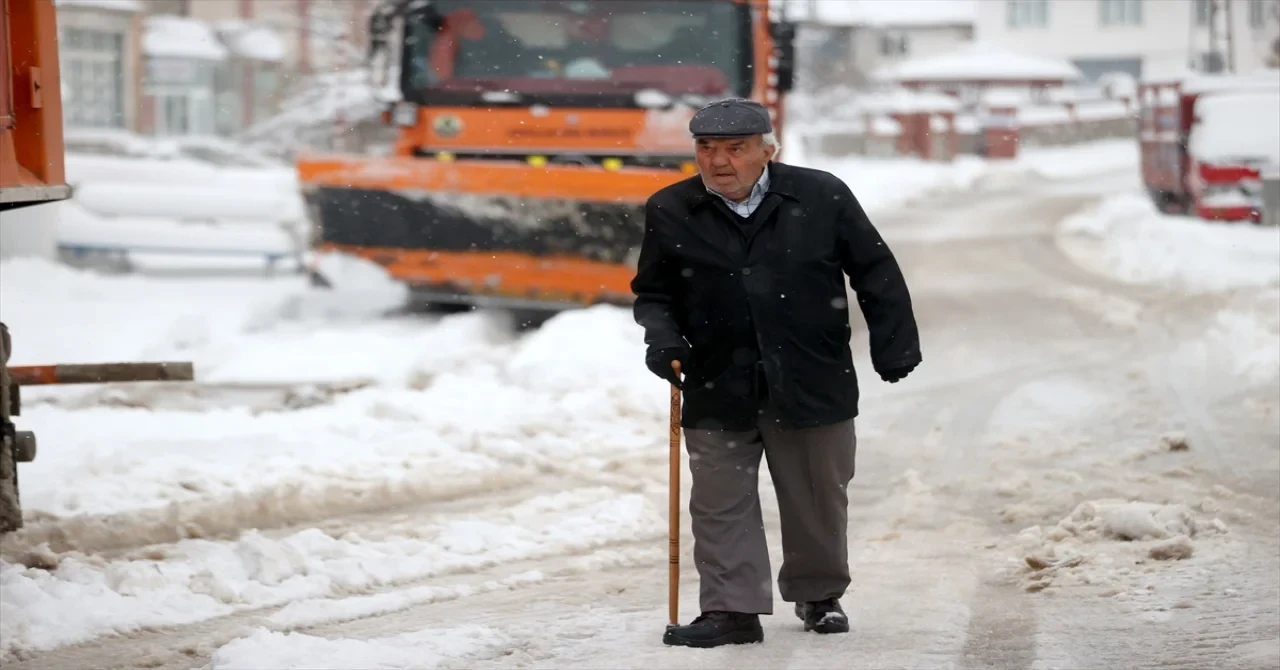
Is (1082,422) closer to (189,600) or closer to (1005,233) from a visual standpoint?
(189,600)

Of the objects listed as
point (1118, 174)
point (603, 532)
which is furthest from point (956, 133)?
point (603, 532)

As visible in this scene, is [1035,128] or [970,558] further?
[1035,128]

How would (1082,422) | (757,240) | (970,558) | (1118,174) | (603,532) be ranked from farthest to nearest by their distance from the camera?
1. (1118,174)
2. (1082,422)
3. (603,532)
4. (970,558)
5. (757,240)

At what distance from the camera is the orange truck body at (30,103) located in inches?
195

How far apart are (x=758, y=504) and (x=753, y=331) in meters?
0.48

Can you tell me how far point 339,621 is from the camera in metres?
5.04

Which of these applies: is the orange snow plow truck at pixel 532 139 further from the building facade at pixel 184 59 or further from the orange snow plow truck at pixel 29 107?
the building facade at pixel 184 59

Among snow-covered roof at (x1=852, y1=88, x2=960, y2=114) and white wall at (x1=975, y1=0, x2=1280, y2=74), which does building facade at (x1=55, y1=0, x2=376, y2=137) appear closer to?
snow-covered roof at (x1=852, y1=88, x2=960, y2=114)

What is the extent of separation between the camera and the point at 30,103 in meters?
5.07

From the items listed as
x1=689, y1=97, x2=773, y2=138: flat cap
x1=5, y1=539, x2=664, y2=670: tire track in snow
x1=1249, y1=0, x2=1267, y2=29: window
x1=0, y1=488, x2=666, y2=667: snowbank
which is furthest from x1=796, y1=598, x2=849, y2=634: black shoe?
x1=1249, y1=0, x2=1267, y2=29: window

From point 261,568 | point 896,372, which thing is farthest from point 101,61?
point 896,372

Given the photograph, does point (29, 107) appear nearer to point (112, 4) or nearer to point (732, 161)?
point (732, 161)

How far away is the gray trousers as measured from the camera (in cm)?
462

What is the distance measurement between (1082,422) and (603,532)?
10.1 feet
